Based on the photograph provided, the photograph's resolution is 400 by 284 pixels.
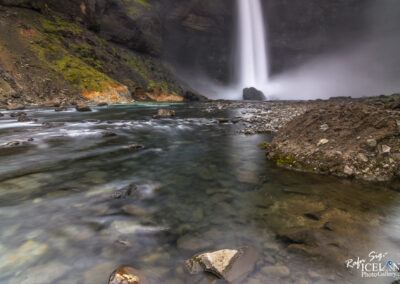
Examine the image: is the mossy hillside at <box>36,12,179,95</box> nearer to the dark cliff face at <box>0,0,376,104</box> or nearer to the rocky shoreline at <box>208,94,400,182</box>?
the dark cliff face at <box>0,0,376,104</box>

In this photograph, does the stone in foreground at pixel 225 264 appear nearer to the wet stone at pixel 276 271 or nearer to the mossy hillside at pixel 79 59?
the wet stone at pixel 276 271

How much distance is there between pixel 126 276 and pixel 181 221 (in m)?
1.20

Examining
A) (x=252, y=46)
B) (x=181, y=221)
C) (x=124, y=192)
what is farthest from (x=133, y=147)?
(x=252, y=46)

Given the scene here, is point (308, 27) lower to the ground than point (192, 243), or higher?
higher

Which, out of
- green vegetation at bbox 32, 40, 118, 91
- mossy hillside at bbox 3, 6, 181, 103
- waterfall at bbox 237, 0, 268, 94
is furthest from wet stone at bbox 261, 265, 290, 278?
waterfall at bbox 237, 0, 268, 94

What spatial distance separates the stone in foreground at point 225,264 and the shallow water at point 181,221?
101 mm

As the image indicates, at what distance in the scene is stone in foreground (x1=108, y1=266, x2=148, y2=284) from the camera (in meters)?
1.90

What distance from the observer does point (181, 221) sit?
308 cm

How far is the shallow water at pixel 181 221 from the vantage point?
2182mm

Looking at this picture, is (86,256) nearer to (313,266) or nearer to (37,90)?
(313,266)

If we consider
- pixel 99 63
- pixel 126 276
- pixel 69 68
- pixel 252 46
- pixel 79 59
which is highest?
pixel 252 46

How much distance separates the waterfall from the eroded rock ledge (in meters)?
98.5

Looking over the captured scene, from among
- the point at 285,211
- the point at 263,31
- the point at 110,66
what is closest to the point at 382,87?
the point at 263,31

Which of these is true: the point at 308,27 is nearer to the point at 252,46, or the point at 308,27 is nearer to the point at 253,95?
the point at 252,46
